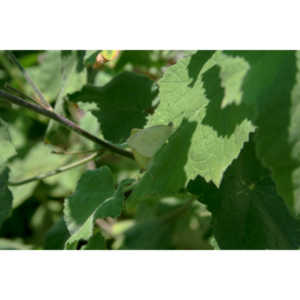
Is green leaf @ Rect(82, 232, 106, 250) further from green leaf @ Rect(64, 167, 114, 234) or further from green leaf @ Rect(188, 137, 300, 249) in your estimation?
green leaf @ Rect(188, 137, 300, 249)

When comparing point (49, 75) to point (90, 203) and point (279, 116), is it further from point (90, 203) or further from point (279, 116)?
point (279, 116)

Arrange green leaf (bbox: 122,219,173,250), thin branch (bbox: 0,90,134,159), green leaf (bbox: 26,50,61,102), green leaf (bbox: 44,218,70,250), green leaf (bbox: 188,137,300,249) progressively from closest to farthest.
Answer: green leaf (bbox: 188,137,300,249)
thin branch (bbox: 0,90,134,159)
green leaf (bbox: 44,218,70,250)
green leaf (bbox: 26,50,61,102)
green leaf (bbox: 122,219,173,250)

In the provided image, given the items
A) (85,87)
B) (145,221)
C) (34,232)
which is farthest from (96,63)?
(34,232)

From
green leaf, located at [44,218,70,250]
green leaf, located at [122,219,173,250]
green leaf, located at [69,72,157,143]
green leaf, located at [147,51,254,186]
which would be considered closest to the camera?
green leaf, located at [147,51,254,186]

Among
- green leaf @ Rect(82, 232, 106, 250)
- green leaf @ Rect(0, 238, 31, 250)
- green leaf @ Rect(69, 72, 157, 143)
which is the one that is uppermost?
green leaf @ Rect(69, 72, 157, 143)

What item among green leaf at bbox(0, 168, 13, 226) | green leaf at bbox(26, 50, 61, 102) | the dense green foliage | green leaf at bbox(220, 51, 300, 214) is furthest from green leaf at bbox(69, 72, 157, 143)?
green leaf at bbox(220, 51, 300, 214)

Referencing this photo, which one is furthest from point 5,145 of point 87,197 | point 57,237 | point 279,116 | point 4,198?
point 279,116

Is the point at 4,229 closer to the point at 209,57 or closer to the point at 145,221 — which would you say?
the point at 145,221
